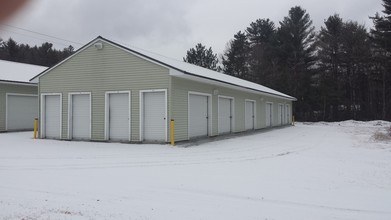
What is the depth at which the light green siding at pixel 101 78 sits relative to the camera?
A: 14514mm

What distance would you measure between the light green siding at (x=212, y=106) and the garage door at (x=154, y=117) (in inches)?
20.5

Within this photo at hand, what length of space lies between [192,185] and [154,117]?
7.74 meters

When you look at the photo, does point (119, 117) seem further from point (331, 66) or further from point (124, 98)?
point (331, 66)

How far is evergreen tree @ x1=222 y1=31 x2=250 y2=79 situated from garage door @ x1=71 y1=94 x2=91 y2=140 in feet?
117

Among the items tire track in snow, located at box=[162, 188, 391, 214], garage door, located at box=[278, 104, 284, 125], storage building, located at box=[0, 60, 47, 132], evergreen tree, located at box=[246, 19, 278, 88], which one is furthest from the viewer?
evergreen tree, located at box=[246, 19, 278, 88]

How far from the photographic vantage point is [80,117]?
1611 cm

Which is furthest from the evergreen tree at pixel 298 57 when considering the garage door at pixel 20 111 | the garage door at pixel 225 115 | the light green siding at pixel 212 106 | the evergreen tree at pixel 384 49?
the garage door at pixel 20 111

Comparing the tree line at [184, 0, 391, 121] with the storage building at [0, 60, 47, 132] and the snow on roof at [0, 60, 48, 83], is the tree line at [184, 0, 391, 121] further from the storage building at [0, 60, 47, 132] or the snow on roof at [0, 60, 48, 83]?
the storage building at [0, 60, 47, 132]

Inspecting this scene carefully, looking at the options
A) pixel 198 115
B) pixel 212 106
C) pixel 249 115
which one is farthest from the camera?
pixel 249 115

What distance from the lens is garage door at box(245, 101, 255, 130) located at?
73.6 feet

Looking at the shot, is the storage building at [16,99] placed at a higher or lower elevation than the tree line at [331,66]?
lower

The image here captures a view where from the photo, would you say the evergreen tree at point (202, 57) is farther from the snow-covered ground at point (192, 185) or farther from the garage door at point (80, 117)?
the snow-covered ground at point (192, 185)

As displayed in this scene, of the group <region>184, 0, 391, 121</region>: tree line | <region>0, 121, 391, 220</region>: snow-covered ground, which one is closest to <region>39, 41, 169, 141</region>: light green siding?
<region>0, 121, 391, 220</region>: snow-covered ground

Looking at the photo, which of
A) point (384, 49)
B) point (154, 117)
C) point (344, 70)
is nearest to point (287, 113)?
point (344, 70)
